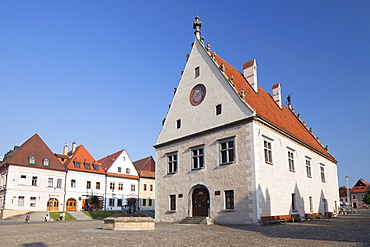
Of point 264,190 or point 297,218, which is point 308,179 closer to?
point 297,218

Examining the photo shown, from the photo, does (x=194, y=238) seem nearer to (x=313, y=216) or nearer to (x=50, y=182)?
(x=313, y=216)

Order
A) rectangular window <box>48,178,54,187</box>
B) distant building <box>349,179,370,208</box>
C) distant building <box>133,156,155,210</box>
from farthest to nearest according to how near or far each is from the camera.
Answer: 1. distant building <box>349,179,370,208</box>
2. distant building <box>133,156,155,210</box>
3. rectangular window <box>48,178,54,187</box>

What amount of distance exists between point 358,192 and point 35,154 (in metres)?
123

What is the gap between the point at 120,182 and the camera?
190 ft

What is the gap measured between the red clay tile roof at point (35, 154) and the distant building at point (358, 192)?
118 meters

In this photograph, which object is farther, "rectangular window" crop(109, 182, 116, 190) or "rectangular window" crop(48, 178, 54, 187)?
"rectangular window" crop(109, 182, 116, 190)

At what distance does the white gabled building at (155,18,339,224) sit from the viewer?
2225 centimetres

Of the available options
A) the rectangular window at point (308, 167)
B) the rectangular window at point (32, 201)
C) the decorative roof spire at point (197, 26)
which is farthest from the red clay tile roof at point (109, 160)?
the rectangular window at point (308, 167)

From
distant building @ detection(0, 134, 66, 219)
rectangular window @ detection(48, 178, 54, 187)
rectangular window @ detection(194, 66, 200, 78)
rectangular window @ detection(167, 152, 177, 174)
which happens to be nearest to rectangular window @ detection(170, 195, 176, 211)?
rectangular window @ detection(167, 152, 177, 174)

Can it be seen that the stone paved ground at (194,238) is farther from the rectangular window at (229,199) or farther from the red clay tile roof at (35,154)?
the red clay tile roof at (35,154)

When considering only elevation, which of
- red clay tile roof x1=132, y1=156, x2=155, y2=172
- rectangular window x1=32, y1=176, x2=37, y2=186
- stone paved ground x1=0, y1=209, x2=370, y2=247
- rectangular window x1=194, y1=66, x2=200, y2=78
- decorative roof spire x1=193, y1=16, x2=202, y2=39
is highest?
decorative roof spire x1=193, y1=16, x2=202, y2=39

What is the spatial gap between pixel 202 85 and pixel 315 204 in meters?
15.6

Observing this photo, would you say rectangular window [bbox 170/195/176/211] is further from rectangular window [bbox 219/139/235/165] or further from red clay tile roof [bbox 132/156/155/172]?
red clay tile roof [bbox 132/156/155/172]

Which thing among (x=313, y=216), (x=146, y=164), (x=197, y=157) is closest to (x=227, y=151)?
(x=197, y=157)
